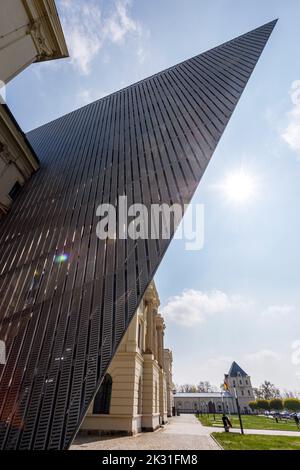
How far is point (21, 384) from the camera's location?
5.02 metres

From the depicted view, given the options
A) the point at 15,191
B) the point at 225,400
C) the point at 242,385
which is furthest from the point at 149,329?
the point at 242,385

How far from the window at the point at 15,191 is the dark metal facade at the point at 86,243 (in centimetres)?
73

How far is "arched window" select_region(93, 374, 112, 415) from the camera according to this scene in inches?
412

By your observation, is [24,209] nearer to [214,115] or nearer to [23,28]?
[23,28]

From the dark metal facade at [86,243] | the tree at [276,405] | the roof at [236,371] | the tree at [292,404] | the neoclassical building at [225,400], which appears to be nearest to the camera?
the dark metal facade at [86,243]

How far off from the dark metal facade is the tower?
63578 mm

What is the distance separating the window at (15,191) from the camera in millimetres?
14852

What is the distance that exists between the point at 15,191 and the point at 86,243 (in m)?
10.2

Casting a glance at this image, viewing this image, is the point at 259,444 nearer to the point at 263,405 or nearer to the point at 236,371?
the point at 263,405

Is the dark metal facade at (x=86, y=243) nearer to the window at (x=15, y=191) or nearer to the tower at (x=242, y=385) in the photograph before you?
the window at (x=15, y=191)

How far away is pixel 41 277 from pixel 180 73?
20.5 m

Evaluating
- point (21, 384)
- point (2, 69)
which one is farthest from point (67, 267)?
point (2, 69)

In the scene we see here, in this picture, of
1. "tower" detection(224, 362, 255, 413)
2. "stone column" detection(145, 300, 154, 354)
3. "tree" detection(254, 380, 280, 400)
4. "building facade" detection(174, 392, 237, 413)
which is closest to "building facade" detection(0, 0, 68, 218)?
"stone column" detection(145, 300, 154, 354)

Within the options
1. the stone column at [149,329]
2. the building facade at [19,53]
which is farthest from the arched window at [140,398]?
the building facade at [19,53]
